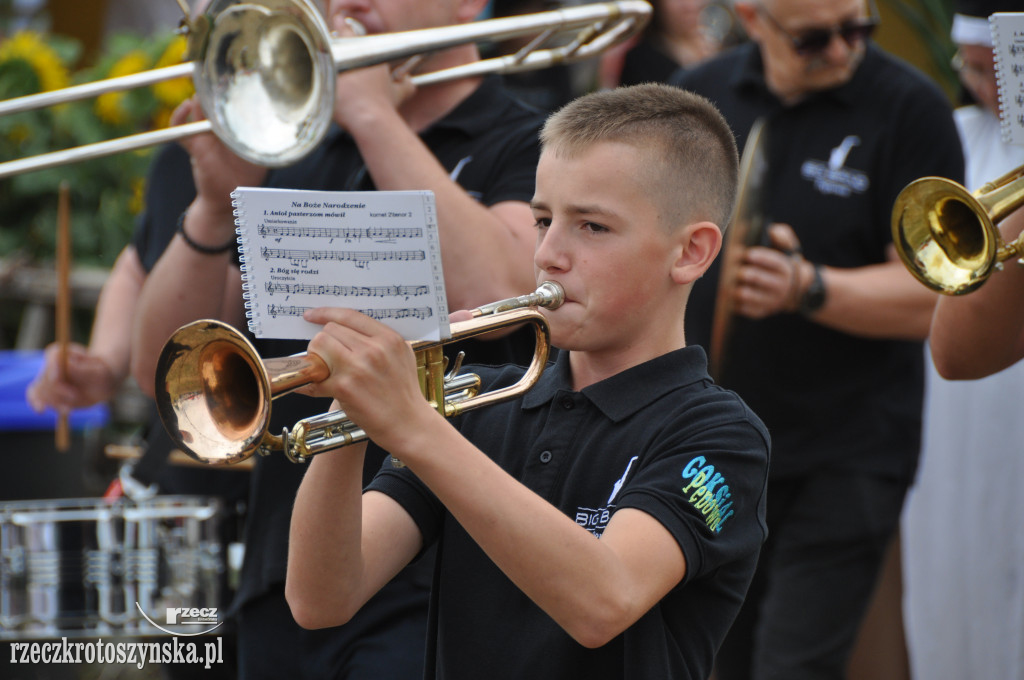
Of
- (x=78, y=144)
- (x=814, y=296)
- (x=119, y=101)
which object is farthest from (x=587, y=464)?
(x=78, y=144)

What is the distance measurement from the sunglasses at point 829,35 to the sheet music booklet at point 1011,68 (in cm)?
127

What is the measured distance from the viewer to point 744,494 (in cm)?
171

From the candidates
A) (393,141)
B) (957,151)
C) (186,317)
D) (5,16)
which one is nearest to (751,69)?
(957,151)

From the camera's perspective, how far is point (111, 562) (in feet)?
10.00

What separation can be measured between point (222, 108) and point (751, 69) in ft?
6.23

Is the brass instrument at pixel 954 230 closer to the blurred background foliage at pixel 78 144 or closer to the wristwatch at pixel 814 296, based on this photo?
the wristwatch at pixel 814 296

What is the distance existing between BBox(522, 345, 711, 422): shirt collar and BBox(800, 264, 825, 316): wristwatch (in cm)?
138

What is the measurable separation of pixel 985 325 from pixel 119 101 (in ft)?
12.9

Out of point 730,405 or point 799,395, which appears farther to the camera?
point 799,395

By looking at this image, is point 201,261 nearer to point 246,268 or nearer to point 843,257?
→ point 246,268

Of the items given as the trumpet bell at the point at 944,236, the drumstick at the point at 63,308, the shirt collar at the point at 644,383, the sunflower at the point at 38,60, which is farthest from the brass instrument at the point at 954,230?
the sunflower at the point at 38,60

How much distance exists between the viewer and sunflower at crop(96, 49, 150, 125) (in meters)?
5.20

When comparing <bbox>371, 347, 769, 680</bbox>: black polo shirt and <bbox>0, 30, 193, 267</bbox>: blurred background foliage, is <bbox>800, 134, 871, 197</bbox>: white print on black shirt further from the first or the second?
<bbox>0, 30, 193, 267</bbox>: blurred background foliage

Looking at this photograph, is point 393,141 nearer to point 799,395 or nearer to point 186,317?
point 186,317
